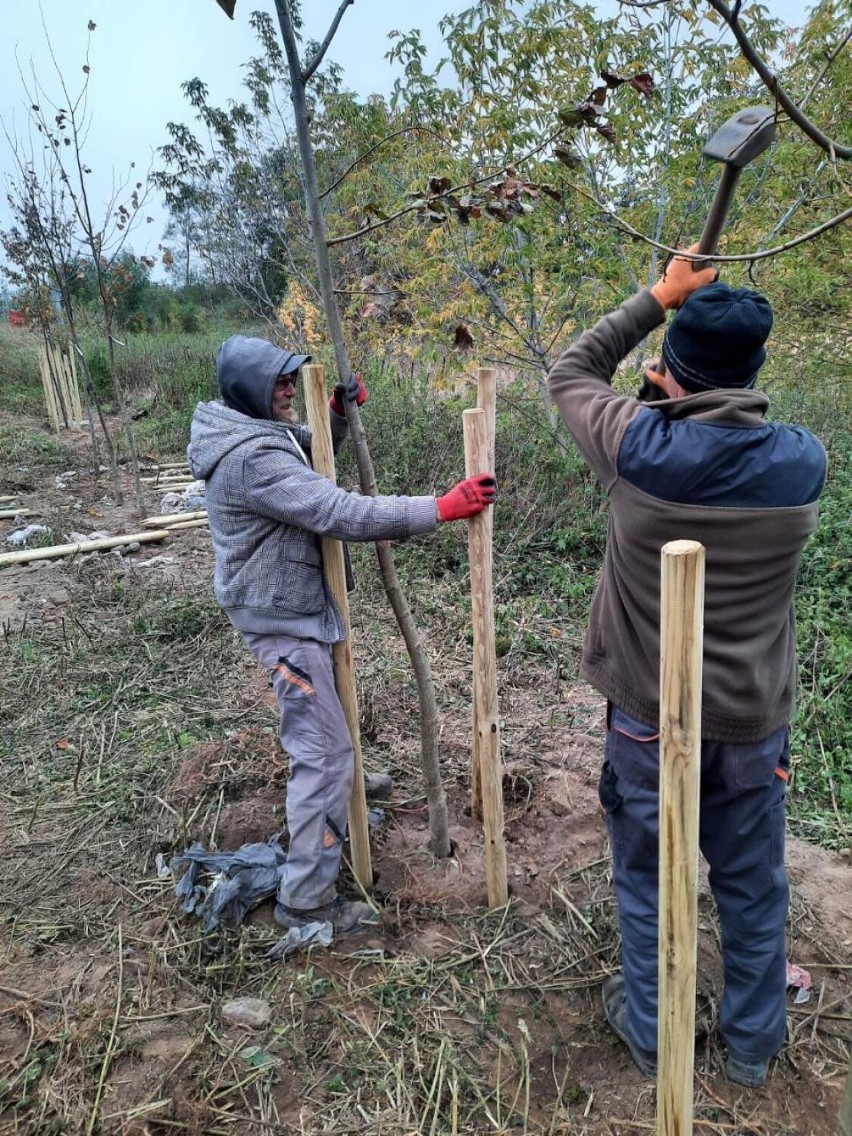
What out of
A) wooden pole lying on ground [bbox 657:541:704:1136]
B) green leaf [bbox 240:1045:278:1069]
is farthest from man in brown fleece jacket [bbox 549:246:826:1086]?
green leaf [bbox 240:1045:278:1069]

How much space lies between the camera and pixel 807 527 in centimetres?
162

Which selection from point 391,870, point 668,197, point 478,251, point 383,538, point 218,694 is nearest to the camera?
point 383,538

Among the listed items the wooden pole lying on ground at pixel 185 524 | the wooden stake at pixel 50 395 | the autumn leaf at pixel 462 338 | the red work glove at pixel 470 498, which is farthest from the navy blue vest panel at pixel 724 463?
the wooden stake at pixel 50 395

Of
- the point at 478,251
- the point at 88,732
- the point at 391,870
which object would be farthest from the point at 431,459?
the point at 391,870

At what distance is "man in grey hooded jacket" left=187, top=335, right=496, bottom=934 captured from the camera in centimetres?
216

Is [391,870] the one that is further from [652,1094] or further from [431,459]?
[431,459]

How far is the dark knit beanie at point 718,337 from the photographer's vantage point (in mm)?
1531

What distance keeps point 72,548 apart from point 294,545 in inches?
203

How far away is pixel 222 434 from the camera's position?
2.27 m

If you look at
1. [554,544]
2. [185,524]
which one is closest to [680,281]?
[554,544]

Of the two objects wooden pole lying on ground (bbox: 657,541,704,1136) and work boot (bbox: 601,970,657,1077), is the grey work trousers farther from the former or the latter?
wooden pole lying on ground (bbox: 657,541,704,1136)

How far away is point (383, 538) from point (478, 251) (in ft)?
14.8

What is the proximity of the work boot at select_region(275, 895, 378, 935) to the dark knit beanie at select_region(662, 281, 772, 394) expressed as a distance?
6.82 feet

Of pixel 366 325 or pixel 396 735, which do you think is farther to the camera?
pixel 366 325
